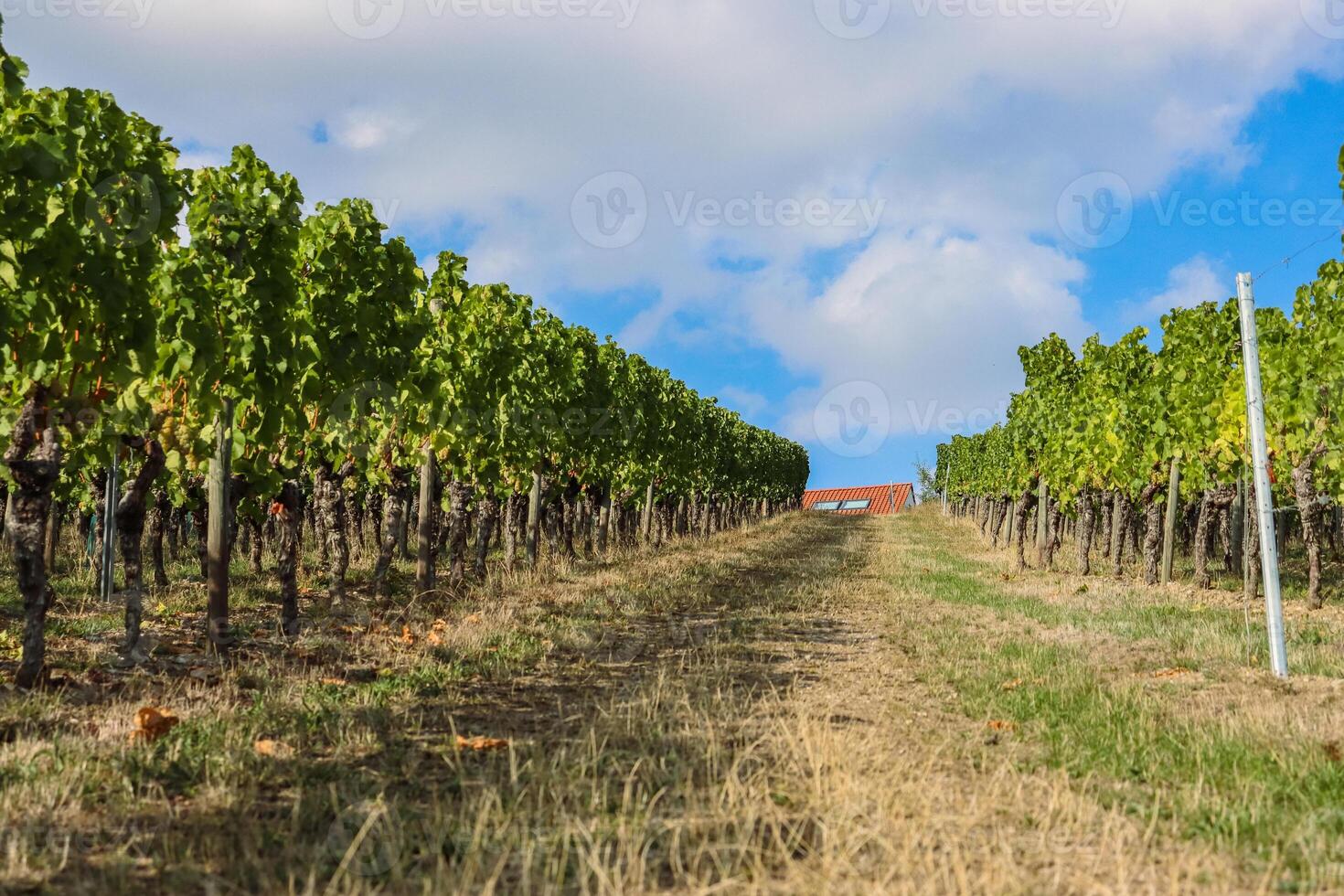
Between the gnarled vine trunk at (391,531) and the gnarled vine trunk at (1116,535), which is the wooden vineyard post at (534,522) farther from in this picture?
the gnarled vine trunk at (1116,535)

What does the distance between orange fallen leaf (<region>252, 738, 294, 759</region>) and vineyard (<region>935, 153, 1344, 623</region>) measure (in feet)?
40.0

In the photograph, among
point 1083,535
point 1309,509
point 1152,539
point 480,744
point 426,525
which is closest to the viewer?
point 480,744

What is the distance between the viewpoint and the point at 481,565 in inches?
746

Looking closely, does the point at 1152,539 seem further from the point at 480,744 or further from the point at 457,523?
the point at 480,744

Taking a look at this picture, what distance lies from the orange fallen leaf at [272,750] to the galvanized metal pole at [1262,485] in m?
8.74

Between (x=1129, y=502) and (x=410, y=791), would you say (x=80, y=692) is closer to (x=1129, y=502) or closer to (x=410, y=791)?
(x=410, y=791)

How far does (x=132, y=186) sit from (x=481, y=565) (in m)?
11.5

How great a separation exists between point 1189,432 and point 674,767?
18.0m

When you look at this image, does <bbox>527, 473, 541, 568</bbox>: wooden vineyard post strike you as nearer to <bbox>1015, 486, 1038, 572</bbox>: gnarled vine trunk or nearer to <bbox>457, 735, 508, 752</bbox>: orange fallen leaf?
<bbox>1015, 486, 1038, 572</bbox>: gnarled vine trunk

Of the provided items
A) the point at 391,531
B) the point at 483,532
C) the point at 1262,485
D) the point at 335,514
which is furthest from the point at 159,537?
the point at 1262,485

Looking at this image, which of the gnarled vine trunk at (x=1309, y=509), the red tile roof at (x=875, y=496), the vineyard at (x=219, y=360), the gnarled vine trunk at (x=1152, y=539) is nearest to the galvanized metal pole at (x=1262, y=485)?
the gnarled vine trunk at (x=1309, y=509)

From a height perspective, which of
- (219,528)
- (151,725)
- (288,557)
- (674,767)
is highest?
(219,528)

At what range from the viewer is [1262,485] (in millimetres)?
9148

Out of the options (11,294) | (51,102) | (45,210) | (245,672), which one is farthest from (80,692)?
(51,102)
